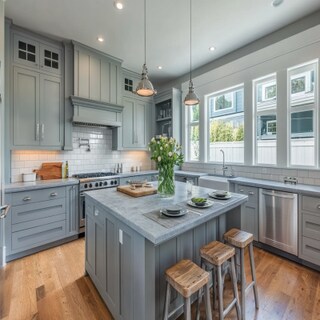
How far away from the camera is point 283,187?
247 centimetres

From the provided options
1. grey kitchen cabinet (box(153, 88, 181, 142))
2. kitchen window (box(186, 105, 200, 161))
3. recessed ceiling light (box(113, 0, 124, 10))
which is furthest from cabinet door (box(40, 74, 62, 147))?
kitchen window (box(186, 105, 200, 161))

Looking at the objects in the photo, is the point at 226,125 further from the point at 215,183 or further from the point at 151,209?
the point at 151,209

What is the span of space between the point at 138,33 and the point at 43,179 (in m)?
2.89

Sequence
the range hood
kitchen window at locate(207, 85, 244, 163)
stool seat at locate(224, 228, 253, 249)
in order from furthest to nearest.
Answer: kitchen window at locate(207, 85, 244, 163) → the range hood → stool seat at locate(224, 228, 253, 249)

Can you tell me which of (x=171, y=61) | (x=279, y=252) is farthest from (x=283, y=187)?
(x=171, y=61)

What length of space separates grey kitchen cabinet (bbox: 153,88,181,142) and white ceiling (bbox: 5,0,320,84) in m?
1.06

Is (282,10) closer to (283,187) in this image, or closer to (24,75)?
(283,187)

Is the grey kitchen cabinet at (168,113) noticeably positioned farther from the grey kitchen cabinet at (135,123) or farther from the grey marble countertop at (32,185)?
the grey marble countertop at (32,185)

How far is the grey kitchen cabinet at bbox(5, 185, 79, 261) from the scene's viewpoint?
8.07 feet

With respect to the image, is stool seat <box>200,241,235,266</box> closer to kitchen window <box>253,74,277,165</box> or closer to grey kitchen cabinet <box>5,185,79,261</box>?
kitchen window <box>253,74,277,165</box>

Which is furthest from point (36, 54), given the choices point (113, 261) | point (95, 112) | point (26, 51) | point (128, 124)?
point (113, 261)

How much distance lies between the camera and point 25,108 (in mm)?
2830

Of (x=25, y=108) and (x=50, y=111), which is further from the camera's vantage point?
(x=50, y=111)

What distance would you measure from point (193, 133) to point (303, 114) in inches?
87.7
